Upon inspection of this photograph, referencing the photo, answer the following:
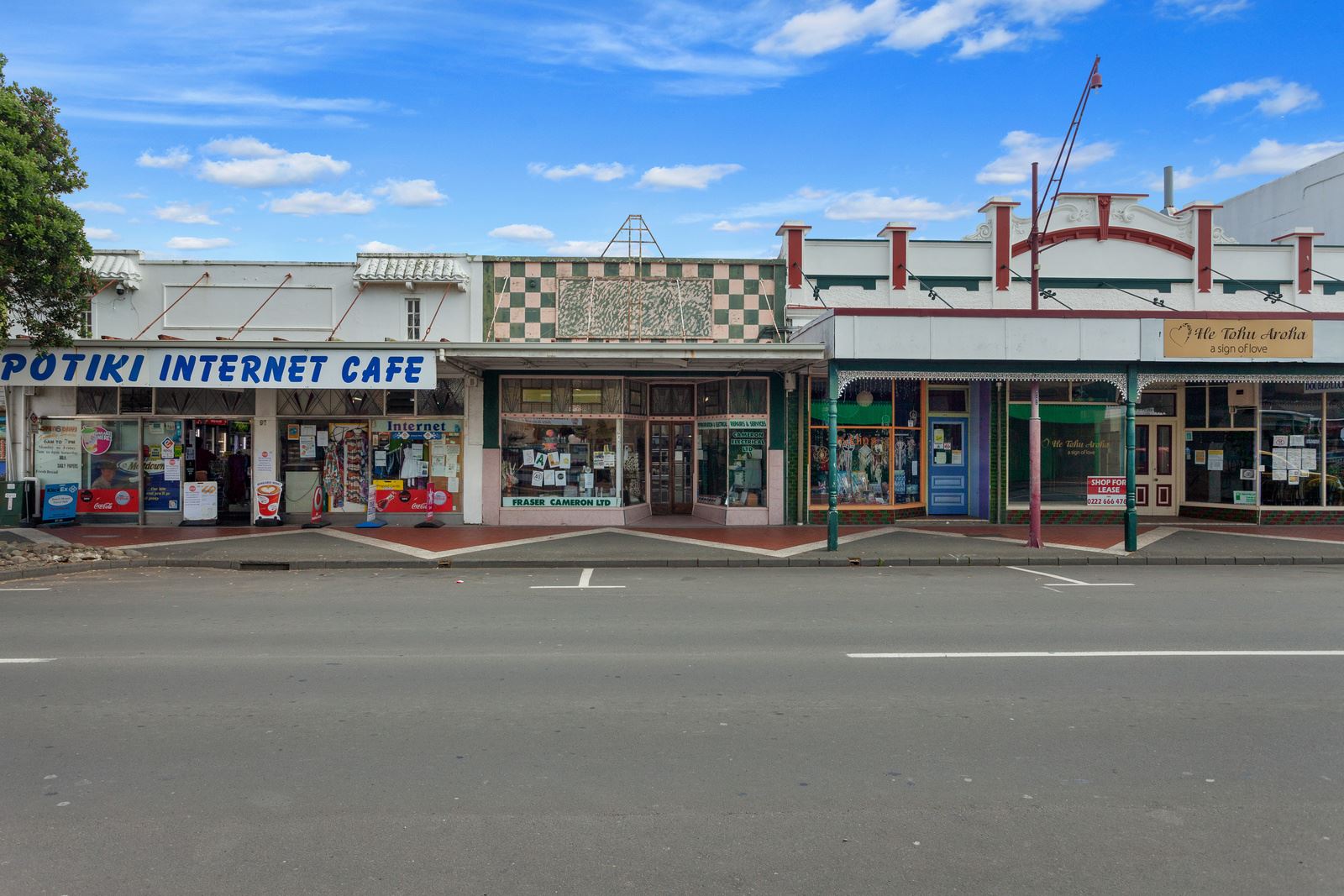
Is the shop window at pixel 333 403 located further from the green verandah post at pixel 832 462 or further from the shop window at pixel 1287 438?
the shop window at pixel 1287 438

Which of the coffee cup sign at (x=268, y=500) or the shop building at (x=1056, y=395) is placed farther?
the shop building at (x=1056, y=395)

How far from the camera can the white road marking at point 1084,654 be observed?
765 cm

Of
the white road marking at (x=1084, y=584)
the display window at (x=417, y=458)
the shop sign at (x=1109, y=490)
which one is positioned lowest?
the white road marking at (x=1084, y=584)

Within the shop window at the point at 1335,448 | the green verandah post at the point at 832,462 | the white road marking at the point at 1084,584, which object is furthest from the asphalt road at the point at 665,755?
the shop window at the point at 1335,448

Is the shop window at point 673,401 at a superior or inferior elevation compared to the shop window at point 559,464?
superior

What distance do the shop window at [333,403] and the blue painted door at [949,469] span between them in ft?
39.9

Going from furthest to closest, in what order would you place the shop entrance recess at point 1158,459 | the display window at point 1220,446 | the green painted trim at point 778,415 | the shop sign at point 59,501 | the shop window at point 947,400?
the shop entrance recess at point 1158,459 → the shop window at point 947,400 → the display window at point 1220,446 → the green painted trim at point 778,415 → the shop sign at point 59,501

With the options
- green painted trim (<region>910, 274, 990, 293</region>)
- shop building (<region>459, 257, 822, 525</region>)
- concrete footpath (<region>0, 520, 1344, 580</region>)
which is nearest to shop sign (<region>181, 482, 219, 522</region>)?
concrete footpath (<region>0, 520, 1344, 580</region>)

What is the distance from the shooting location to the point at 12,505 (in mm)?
17734

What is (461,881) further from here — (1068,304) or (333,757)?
(1068,304)

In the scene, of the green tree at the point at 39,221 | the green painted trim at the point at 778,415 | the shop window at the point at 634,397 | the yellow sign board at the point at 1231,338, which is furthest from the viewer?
the shop window at the point at 634,397

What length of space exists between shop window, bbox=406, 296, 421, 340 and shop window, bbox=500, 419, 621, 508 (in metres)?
2.74

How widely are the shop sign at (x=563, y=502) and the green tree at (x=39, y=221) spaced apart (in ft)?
27.9

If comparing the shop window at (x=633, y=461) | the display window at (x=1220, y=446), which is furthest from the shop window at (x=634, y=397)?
the display window at (x=1220, y=446)
